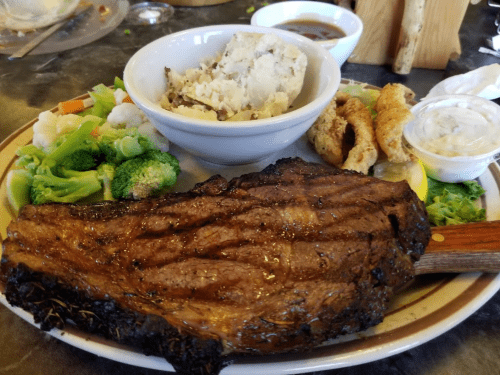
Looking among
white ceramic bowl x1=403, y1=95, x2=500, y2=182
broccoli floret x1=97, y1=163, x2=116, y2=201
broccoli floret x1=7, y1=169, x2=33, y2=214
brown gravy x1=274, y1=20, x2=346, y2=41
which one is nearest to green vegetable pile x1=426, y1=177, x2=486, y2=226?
white ceramic bowl x1=403, y1=95, x2=500, y2=182

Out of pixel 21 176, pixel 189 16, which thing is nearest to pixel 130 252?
pixel 21 176

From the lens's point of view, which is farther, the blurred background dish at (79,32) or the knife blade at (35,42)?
the blurred background dish at (79,32)

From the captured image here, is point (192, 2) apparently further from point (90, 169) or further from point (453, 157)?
point (453, 157)

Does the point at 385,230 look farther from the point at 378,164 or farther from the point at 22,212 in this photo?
the point at 22,212

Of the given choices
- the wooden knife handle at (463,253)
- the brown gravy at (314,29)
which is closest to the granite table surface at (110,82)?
the wooden knife handle at (463,253)

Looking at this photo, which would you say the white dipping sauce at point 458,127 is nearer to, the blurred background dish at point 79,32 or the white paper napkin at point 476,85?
the white paper napkin at point 476,85

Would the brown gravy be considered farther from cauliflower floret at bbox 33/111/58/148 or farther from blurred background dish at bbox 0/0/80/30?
blurred background dish at bbox 0/0/80/30
